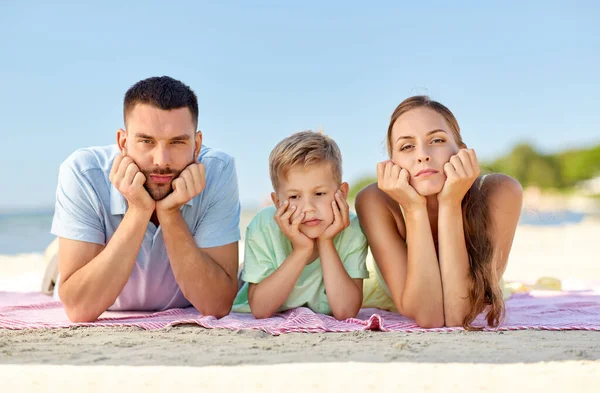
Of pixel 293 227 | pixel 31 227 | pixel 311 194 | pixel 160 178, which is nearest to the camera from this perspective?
pixel 160 178

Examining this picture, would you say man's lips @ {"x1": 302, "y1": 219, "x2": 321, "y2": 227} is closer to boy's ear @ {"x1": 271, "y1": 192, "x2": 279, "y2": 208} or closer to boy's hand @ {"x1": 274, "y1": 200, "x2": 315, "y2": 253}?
→ boy's hand @ {"x1": 274, "y1": 200, "x2": 315, "y2": 253}

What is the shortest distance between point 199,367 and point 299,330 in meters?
1.04

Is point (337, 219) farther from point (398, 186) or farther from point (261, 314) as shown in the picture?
point (261, 314)

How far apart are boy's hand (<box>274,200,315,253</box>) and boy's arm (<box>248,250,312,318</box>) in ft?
0.12

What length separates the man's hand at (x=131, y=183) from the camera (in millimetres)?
3710

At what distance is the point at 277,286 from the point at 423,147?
1240 millimetres

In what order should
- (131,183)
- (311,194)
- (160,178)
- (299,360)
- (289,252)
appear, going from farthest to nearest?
(289,252) → (311,194) → (160,178) → (131,183) → (299,360)

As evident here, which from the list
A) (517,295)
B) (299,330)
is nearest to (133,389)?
(299,330)

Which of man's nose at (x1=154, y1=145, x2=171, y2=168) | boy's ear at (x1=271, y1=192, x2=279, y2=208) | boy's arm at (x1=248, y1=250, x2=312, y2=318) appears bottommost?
boy's arm at (x1=248, y1=250, x2=312, y2=318)

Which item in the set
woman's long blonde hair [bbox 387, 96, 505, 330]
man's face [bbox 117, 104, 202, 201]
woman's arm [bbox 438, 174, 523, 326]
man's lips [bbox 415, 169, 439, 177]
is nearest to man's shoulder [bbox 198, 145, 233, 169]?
man's face [bbox 117, 104, 202, 201]

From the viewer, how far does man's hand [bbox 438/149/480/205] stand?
12.5 feet

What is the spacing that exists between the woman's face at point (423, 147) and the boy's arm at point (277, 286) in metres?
0.82

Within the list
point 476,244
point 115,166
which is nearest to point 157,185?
point 115,166

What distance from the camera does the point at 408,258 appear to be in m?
3.90
